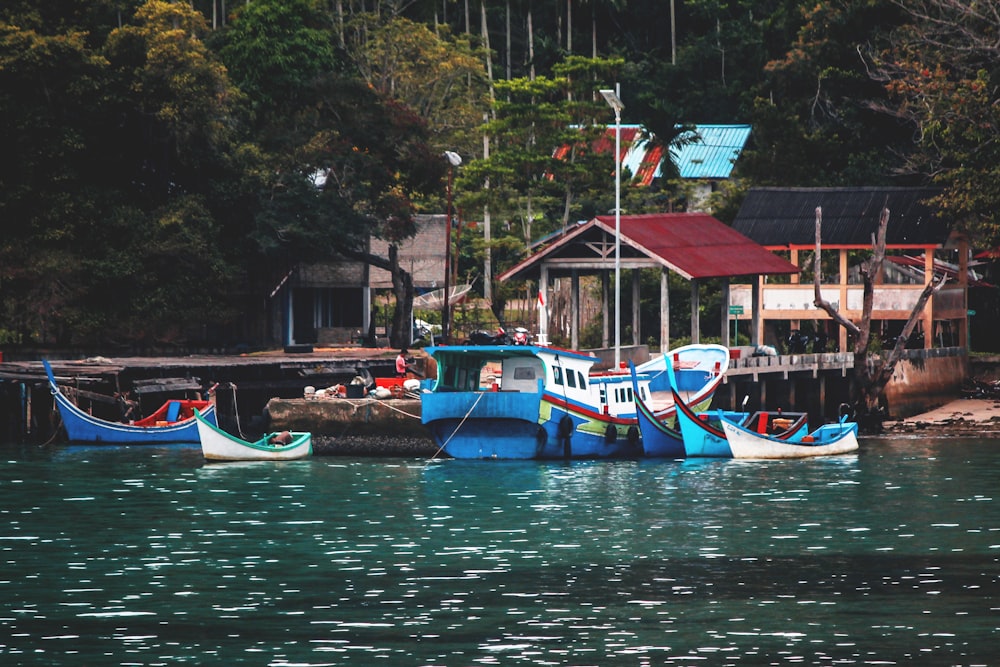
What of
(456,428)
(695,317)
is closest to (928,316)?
(695,317)

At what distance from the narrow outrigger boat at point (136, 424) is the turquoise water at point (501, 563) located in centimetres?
511

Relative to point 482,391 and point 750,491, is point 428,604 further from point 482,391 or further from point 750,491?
point 482,391

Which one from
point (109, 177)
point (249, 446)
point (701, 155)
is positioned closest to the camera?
point (249, 446)

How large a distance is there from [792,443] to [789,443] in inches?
5.3

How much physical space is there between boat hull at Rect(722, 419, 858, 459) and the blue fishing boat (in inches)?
112

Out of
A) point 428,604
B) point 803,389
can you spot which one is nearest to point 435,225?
point 803,389

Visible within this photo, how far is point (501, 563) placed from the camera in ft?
92.0

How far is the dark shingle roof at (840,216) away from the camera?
5769 cm

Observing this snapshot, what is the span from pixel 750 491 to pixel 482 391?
29.0 ft

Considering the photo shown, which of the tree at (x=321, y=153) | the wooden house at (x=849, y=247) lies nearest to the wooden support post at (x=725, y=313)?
the wooden house at (x=849, y=247)

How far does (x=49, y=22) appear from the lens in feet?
186

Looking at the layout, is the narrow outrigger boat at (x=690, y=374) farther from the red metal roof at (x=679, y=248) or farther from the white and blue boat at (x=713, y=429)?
the red metal roof at (x=679, y=248)

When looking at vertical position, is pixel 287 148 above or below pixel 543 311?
above

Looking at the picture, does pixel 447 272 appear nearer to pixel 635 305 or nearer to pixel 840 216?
pixel 635 305
